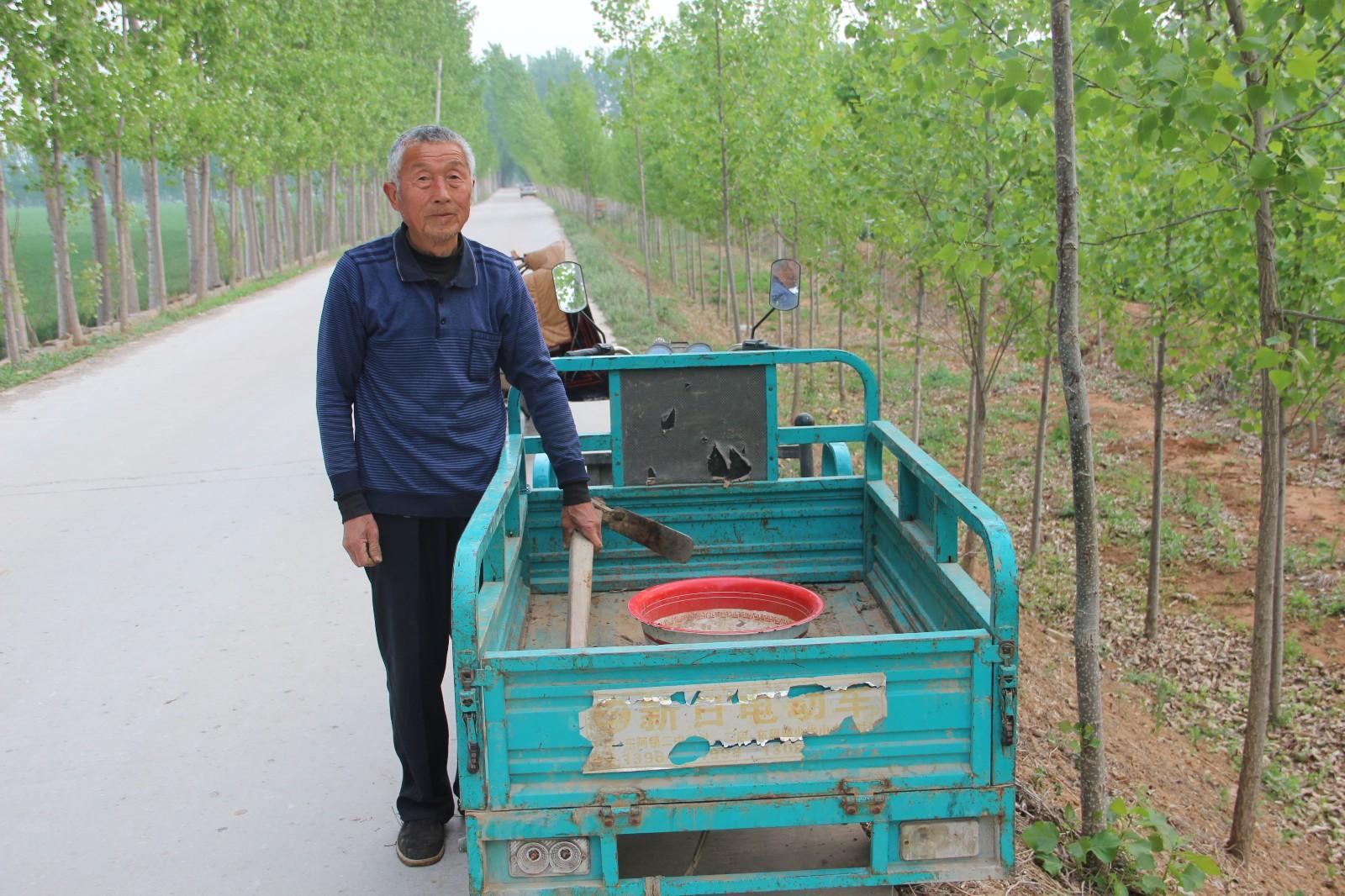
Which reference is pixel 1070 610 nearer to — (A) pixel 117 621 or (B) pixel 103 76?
(A) pixel 117 621

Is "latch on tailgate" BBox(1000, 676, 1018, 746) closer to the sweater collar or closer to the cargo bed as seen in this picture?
the cargo bed

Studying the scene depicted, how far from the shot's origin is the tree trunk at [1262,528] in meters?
3.98

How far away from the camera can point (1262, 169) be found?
3.49m

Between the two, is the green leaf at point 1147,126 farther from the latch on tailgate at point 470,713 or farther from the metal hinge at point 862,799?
the latch on tailgate at point 470,713

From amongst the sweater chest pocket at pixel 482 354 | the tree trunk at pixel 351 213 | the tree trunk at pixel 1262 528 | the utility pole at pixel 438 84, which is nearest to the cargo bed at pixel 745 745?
the sweater chest pocket at pixel 482 354

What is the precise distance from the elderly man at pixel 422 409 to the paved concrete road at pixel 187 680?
0.55 meters

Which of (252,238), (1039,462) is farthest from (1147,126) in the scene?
(252,238)

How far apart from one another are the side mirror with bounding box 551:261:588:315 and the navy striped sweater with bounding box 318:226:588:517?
2.99 m

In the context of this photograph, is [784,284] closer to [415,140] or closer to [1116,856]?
[415,140]

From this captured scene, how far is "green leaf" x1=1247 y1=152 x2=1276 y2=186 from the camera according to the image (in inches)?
137

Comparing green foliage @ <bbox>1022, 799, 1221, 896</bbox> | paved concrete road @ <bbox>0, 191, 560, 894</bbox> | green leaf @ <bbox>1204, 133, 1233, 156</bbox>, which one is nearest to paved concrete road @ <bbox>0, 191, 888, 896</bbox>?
paved concrete road @ <bbox>0, 191, 560, 894</bbox>

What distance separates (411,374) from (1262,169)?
2644mm

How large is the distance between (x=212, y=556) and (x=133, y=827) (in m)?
3.26

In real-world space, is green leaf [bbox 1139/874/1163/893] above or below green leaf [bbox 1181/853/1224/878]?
below
